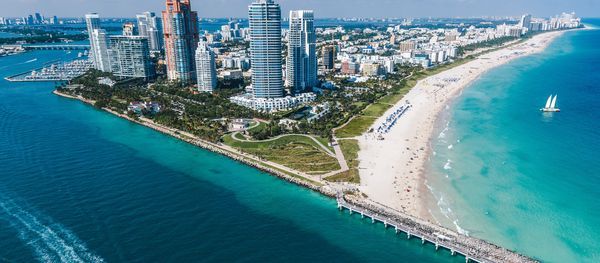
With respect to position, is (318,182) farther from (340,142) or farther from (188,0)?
(188,0)

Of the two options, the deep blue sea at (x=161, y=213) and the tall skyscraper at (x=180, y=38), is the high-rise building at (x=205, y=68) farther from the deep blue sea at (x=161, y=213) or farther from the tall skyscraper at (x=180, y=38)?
the deep blue sea at (x=161, y=213)

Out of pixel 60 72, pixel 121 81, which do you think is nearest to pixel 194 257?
pixel 121 81

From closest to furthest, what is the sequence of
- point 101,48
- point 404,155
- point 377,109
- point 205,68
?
point 404,155
point 377,109
point 205,68
point 101,48

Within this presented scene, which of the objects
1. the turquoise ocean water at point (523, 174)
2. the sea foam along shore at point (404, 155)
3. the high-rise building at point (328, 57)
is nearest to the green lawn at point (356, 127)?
the sea foam along shore at point (404, 155)

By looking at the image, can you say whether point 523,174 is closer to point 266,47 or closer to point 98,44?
point 266,47

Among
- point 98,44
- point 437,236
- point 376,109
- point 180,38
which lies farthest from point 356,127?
point 98,44

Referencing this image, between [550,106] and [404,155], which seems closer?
[404,155]

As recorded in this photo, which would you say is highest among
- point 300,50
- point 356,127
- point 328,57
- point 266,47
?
point 266,47
